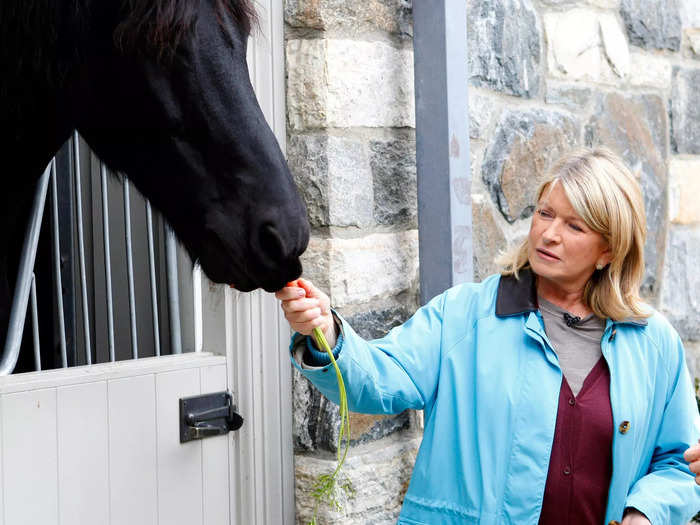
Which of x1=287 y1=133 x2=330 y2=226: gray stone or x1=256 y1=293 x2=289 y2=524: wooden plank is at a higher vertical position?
x1=287 y1=133 x2=330 y2=226: gray stone

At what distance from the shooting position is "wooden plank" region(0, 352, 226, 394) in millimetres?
1743

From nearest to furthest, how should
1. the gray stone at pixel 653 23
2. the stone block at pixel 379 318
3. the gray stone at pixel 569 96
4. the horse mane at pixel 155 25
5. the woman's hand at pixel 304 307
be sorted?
the horse mane at pixel 155 25 → the woman's hand at pixel 304 307 → the stone block at pixel 379 318 → the gray stone at pixel 569 96 → the gray stone at pixel 653 23

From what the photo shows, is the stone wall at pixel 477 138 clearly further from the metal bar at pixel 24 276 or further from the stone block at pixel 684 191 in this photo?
the metal bar at pixel 24 276

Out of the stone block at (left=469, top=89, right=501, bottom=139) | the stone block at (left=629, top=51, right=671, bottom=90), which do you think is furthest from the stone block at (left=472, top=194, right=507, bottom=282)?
the stone block at (left=629, top=51, right=671, bottom=90)

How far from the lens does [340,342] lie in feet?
5.44

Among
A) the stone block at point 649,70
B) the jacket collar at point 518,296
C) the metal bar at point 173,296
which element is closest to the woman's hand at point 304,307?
the jacket collar at point 518,296

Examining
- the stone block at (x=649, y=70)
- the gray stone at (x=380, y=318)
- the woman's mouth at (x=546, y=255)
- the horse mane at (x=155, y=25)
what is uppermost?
the stone block at (x=649, y=70)

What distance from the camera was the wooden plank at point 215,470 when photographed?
2.11 meters

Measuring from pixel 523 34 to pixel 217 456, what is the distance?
1.65 m

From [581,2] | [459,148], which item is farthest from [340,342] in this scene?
[581,2]

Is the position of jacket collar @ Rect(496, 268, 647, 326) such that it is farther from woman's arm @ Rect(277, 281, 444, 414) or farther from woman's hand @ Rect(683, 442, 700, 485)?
woman's hand @ Rect(683, 442, 700, 485)

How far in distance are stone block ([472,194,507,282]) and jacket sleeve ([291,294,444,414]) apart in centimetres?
67

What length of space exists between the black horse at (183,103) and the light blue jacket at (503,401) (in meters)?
0.28

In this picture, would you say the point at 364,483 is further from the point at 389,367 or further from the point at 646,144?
the point at 646,144
